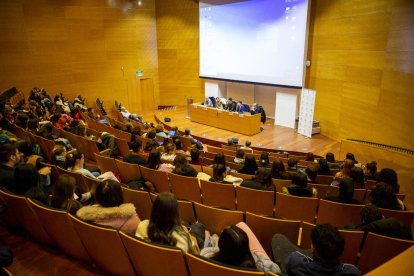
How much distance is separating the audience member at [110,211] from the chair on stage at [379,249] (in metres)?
1.78

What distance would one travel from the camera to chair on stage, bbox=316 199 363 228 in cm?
299

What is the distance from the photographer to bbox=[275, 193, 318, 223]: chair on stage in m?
3.11

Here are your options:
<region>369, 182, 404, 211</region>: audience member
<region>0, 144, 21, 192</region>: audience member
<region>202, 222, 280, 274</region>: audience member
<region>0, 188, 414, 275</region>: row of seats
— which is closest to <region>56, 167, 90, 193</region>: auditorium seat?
<region>0, 144, 21, 192</region>: audience member

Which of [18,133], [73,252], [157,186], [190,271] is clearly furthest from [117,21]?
[190,271]

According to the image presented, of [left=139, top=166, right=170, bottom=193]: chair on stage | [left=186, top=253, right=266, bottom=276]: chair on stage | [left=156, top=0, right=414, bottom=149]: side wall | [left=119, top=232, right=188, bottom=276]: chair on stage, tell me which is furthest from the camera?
[left=156, top=0, right=414, bottom=149]: side wall

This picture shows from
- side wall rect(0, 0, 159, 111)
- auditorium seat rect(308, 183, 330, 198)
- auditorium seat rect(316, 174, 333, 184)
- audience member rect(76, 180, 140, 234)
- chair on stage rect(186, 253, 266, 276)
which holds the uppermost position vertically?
side wall rect(0, 0, 159, 111)

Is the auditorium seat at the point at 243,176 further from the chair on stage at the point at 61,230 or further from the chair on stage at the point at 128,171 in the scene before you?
the chair on stage at the point at 61,230

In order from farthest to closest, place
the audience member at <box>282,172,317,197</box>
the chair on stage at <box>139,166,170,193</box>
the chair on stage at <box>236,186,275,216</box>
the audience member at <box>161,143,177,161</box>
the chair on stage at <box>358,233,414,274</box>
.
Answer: the audience member at <box>161,143,177,161</box>, the chair on stage at <box>139,166,170,193</box>, the audience member at <box>282,172,317,197</box>, the chair on stage at <box>236,186,275,216</box>, the chair on stage at <box>358,233,414,274</box>

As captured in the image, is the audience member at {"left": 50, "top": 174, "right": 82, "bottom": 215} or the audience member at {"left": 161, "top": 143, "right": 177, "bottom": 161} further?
the audience member at {"left": 161, "top": 143, "right": 177, "bottom": 161}

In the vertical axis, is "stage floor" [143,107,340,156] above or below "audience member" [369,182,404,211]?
below

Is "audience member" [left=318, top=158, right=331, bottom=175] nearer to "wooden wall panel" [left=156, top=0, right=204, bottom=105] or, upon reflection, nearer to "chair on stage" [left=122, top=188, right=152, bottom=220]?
"chair on stage" [left=122, top=188, right=152, bottom=220]

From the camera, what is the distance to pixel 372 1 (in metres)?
7.13

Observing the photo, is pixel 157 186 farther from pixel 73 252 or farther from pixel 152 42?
pixel 152 42

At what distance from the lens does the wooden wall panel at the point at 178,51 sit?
40.3ft
